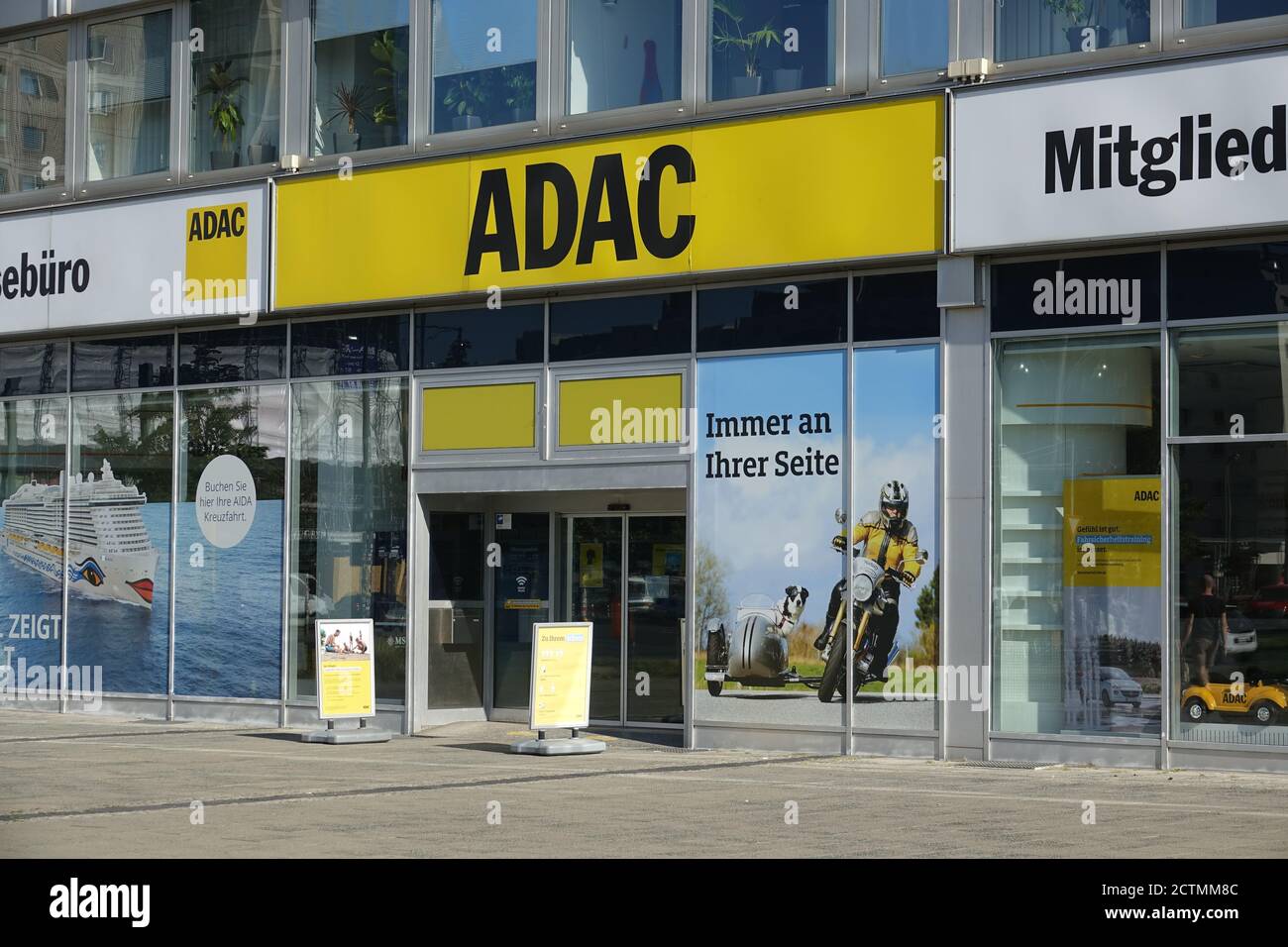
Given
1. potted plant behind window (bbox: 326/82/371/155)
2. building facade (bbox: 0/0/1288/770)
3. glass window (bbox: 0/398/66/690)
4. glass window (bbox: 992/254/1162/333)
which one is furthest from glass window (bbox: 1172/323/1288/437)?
glass window (bbox: 0/398/66/690)

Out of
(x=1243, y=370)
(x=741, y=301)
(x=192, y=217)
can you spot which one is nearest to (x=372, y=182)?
(x=192, y=217)

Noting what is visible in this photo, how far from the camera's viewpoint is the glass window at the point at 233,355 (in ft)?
65.9

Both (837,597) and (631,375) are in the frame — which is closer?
(837,597)

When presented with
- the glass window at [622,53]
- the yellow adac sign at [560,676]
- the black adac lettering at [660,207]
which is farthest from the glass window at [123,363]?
the yellow adac sign at [560,676]

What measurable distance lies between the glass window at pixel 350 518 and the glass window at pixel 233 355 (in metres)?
0.54

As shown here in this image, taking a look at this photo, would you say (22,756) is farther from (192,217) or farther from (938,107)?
(938,107)

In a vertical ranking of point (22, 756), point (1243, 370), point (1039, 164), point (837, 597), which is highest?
point (1039, 164)

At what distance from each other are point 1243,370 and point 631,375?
579 cm

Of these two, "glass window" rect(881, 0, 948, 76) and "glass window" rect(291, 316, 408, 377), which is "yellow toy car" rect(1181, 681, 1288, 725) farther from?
"glass window" rect(291, 316, 408, 377)

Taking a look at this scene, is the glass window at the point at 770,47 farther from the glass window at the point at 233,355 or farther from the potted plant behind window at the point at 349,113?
the glass window at the point at 233,355

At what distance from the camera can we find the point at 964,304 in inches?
616

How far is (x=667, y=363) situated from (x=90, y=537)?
8.31 meters

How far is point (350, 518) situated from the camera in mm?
19469

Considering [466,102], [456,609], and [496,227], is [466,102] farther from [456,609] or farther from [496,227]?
[456,609]
